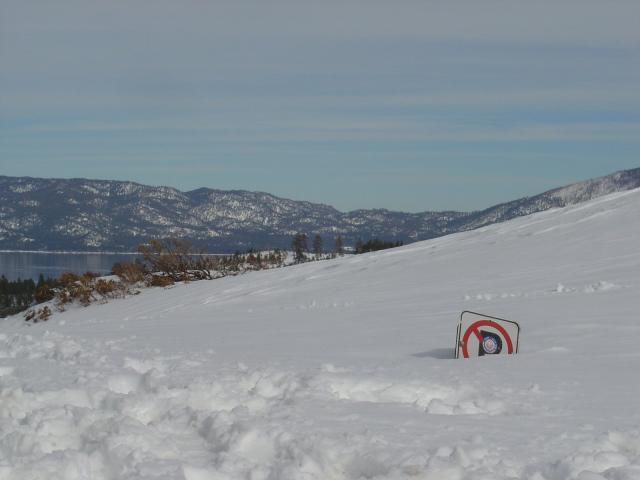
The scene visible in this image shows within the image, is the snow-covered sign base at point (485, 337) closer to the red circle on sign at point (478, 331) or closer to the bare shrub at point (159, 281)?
the red circle on sign at point (478, 331)

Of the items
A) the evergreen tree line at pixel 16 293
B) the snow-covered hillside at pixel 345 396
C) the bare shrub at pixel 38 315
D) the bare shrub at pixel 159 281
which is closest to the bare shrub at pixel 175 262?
the bare shrub at pixel 159 281

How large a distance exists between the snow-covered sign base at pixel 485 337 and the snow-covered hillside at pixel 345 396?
0.26m

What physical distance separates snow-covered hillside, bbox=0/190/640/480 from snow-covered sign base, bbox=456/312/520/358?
0.26 metres

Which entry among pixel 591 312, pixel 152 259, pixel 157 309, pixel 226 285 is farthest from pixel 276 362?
pixel 152 259

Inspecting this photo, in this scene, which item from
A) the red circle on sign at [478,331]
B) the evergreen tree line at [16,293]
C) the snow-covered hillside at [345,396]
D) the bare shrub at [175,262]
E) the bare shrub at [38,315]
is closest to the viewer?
the snow-covered hillside at [345,396]

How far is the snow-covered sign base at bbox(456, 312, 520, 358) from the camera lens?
27.6ft

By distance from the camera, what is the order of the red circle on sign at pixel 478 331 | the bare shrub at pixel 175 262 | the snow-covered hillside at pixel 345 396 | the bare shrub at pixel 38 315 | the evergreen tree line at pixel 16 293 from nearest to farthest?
the snow-covered hillside at pixel 345 396 → the red circle on sign at pixel 478 331 → the bare shrub at pixel 38 315 → the bare shrub at pixel 175 262 → the evergreen tree line at pixel 16 293

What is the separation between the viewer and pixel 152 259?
110 ft

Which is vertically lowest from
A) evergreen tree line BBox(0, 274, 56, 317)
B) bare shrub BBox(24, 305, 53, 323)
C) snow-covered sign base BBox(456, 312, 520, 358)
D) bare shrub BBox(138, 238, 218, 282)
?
evergreen tree line BBox(0, 274, 56, 317)

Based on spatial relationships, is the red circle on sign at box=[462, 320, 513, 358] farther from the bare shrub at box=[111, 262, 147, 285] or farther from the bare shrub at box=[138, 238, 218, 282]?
the bare shrub at box=[138, 238, 218, 282]

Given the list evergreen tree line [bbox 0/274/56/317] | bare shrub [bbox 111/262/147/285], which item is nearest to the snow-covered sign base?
bare shrub [bbox 111/262/147/285]

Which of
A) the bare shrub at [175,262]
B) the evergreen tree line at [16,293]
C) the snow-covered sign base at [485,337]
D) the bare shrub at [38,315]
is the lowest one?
the evergreen tree line at [16,293]

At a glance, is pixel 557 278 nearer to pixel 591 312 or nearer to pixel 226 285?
pixel 591 312

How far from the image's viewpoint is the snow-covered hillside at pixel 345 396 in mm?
4648
